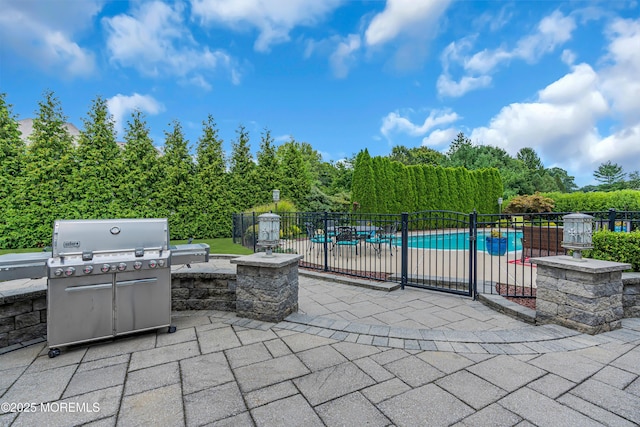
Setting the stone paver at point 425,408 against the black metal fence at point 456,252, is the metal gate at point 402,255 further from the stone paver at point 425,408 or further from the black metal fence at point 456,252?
the stone paver at point 425,408

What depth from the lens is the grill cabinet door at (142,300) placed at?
8.21ft

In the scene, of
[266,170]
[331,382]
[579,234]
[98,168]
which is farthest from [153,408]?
[266,170]

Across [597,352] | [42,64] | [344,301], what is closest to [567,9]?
[597,352]

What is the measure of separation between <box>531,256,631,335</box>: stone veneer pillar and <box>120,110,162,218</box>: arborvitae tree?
10233mm

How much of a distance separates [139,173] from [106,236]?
26.4ft

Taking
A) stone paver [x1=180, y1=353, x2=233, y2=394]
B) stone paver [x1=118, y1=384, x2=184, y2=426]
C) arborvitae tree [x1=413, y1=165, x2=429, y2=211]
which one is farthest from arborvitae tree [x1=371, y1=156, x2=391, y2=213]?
stone paver [x1=118, y1=384, x2=184, y2=426]

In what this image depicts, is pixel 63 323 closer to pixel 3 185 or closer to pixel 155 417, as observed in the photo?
pixel 155 417

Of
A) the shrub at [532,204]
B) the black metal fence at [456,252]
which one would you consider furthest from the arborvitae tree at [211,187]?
the shrub at [532,204]

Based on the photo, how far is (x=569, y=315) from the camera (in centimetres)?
277

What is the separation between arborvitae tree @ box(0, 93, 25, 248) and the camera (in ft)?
25.5

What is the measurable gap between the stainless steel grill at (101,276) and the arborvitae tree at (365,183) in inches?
434

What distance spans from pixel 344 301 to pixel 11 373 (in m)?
3.16

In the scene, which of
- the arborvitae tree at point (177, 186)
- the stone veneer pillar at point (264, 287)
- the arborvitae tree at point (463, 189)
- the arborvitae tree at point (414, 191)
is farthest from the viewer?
the arborvitae tree at point (463, 189)

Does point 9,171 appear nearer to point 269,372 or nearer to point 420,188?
point 269,372
